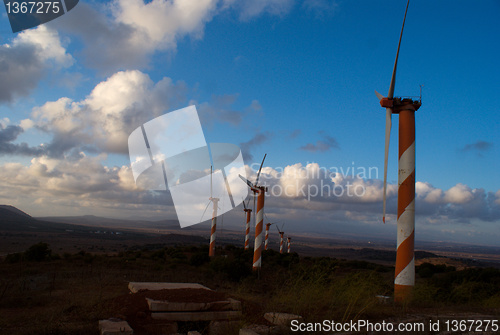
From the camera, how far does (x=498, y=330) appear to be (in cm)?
566

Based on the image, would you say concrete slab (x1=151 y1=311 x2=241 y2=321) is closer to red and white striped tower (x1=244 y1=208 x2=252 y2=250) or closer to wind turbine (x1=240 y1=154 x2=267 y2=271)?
wind turbine (x1=240 y1=154 x2=267 y2=271)

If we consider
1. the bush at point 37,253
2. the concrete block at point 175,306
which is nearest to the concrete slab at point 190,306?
the concrete block at point 175,306

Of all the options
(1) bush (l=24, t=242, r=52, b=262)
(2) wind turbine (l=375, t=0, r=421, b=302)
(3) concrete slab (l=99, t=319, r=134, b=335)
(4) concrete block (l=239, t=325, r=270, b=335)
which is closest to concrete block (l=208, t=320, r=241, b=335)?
(4) concrete block (l=239, t=325, r=270, b=335)

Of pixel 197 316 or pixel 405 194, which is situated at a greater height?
pixel 405 194

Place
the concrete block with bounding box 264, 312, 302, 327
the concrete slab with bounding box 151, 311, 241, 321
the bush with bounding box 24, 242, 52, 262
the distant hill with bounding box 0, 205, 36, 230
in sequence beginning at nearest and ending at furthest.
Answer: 1. the concrete block with bounding box 264, 312, 302, 327
2. the concrete slab with bounding box 151, 311, 241, 321
3. the bush with bounding box 24, 242, 52, 262
4. the distant hill with bounding box 0, 205, 36, 230

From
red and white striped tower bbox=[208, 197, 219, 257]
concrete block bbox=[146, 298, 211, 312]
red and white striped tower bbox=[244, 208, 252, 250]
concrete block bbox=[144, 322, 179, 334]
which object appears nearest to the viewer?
concrete block bbox=[144, 322, 179, 334]

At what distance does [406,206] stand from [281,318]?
222 inches

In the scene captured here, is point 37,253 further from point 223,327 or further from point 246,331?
point 246,331

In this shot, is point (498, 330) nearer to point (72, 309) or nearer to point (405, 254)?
point (405, 254)

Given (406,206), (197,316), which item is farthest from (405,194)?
(197,316)

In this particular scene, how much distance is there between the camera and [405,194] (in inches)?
404

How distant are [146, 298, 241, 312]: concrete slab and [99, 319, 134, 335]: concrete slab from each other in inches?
35.0

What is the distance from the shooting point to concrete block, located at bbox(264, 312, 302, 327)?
6.23 m

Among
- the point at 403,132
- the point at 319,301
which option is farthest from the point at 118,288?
the point at 403,132
